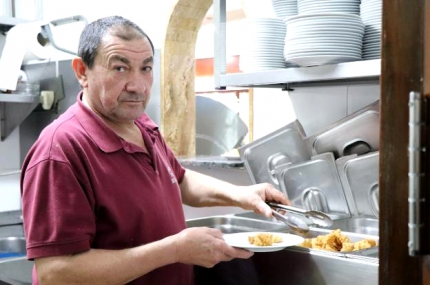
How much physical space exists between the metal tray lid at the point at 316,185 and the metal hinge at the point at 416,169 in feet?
4.92

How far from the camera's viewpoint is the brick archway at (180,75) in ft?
9.40

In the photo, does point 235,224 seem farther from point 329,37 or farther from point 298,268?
point 329,37

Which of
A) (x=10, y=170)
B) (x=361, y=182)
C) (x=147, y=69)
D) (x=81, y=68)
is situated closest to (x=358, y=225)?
(x=361, y=182)

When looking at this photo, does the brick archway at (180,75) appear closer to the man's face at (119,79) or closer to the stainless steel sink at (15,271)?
the stainless steel sink at (15,271)

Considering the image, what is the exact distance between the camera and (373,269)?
1.25m

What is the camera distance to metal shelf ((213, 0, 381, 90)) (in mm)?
1587

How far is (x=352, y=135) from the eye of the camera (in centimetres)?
191

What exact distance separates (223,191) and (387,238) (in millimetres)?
1329

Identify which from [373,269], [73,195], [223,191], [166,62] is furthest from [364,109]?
[166,62]

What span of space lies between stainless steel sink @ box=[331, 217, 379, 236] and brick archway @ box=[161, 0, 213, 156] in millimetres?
1306

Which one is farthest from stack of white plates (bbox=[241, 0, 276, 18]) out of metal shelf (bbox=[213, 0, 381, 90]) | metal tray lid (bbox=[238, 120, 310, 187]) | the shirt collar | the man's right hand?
the man's right hand

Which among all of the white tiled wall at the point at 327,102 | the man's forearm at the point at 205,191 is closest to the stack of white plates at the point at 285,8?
the white tiled wall at the point at 327,102

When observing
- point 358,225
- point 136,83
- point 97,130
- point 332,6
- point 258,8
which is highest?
point 258,8

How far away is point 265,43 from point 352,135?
1.51 ft
